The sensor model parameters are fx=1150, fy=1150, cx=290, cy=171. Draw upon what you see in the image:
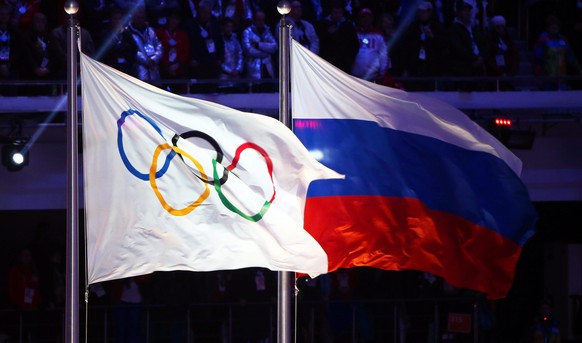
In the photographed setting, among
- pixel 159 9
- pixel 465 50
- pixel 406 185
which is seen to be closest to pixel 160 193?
pixel 406 185

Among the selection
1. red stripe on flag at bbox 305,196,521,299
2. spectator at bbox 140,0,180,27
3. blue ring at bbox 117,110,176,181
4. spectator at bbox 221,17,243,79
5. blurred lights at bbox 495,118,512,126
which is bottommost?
red stripe on flag at bbox 305,196,521,299

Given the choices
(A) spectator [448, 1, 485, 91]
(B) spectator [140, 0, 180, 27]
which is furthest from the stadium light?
(A) spectator [448, 1, 485, 91]

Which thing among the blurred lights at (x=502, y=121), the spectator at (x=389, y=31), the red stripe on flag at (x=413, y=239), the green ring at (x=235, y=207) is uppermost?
the spectator at (x=389, y=31)

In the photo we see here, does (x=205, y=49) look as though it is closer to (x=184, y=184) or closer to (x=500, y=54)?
(x=500, y=54)

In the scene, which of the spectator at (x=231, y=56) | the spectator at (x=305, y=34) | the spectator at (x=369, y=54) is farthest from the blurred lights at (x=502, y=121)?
the spectator at (x=231, y=56)

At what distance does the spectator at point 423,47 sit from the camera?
626 inches

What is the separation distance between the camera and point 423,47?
1595cm

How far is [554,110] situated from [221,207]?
794 cm

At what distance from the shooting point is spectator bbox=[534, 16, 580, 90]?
53.9 ft

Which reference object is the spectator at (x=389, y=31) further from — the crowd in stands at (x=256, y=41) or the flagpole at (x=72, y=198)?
the flagpole at (x=72, y=198)

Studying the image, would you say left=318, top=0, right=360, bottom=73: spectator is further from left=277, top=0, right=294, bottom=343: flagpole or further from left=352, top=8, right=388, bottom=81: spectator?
left=277, top=0, right=294, bottom=343: flagpole

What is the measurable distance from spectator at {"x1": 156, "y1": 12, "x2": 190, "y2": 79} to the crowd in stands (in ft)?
0.04

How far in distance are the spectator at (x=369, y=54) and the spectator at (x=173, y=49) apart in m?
2.29

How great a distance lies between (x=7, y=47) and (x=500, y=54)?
6810 millimetres
